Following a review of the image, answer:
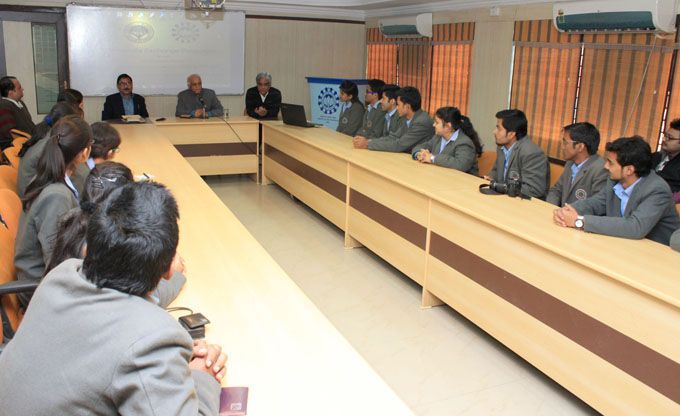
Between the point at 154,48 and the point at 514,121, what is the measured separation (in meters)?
5.80

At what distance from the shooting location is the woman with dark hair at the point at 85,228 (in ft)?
5.71

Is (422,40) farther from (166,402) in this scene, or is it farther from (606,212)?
(166,402)

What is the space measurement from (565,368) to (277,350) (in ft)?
5.12

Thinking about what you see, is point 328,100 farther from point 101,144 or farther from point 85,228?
point 85,228

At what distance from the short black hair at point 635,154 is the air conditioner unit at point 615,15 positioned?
6.97ft

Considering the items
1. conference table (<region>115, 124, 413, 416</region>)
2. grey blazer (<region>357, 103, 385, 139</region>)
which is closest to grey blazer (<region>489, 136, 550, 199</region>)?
conference table (<region>115, 124, 413, 416</region>)

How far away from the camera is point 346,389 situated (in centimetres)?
159

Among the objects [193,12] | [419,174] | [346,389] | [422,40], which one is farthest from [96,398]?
[193,12]

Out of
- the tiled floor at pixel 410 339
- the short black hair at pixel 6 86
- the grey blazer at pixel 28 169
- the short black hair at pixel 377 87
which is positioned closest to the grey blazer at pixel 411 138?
the tiled floor at pixel 410 339

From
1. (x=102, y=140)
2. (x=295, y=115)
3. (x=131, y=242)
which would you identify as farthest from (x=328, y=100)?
(x=131, y=242)

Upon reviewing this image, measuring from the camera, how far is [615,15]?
470 cm

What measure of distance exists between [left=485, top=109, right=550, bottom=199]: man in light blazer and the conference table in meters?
2.11

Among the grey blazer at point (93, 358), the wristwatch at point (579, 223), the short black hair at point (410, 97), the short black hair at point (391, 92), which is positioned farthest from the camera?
the short black hair at point (391, 92)

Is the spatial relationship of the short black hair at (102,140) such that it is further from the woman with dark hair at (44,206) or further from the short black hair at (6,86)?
the short black hair at (6,86)
